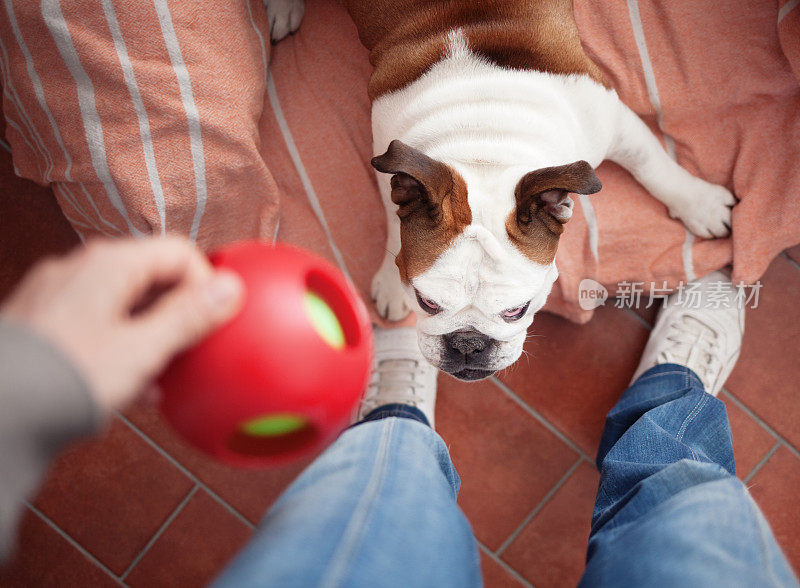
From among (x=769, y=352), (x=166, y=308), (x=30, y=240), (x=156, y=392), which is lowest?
(x=769, y=352)

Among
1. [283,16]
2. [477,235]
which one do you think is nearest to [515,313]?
[477,235]

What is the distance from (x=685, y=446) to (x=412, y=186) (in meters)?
1.09

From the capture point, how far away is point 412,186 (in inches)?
62.9

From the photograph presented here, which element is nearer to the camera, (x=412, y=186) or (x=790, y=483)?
(x=412, y=186)

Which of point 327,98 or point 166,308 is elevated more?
point 166,308

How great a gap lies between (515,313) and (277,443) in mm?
897

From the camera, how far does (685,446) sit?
5.86 feet

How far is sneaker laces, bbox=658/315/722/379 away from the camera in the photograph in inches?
92.0

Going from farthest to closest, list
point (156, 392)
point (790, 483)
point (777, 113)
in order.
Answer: point (790, 483), point (777, 113), point (156, 392)

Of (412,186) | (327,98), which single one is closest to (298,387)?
(412,186)

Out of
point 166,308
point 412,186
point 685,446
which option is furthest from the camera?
point 685,446

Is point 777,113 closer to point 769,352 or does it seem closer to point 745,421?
point 769,352

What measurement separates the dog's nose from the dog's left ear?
33 cm

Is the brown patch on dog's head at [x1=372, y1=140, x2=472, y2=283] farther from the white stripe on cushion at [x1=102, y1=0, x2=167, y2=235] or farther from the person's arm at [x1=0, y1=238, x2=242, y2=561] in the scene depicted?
the white stripe on cushion at [x1=102, y1=0, x2=167, y2=235]
